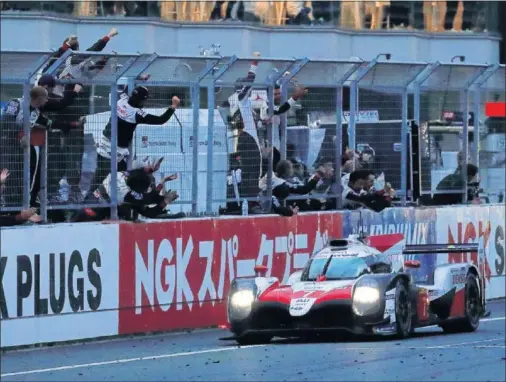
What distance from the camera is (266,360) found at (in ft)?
43.0

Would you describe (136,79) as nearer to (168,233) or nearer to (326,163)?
(168,233)

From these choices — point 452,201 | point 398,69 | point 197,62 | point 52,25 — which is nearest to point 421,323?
point 197,62

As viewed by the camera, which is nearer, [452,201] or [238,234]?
[238,234]

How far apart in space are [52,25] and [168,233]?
58.6 ft

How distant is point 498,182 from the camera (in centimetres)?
2270

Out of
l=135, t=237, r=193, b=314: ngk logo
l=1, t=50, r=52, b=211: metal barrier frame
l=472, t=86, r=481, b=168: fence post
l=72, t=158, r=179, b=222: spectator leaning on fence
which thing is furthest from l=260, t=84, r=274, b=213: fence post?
l=472, t=86, r=481, b=168: fence post

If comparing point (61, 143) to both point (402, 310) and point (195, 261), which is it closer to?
point (195, 261)

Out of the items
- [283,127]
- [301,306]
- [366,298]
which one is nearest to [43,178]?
[301,306]

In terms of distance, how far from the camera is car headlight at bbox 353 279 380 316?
14586 mm

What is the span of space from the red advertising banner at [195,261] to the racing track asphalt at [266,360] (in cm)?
42

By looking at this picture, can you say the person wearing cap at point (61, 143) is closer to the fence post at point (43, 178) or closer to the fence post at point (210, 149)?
the fence post at point (43, 178)

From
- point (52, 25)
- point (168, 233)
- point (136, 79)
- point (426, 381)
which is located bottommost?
point (426, 381)

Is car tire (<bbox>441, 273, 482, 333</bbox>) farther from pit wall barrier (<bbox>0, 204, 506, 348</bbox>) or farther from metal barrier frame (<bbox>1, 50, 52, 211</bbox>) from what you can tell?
metal barrier frame (<bbox>1, 50, 52, 211</bbox>)

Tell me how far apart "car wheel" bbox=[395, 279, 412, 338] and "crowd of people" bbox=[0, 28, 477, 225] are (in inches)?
103
